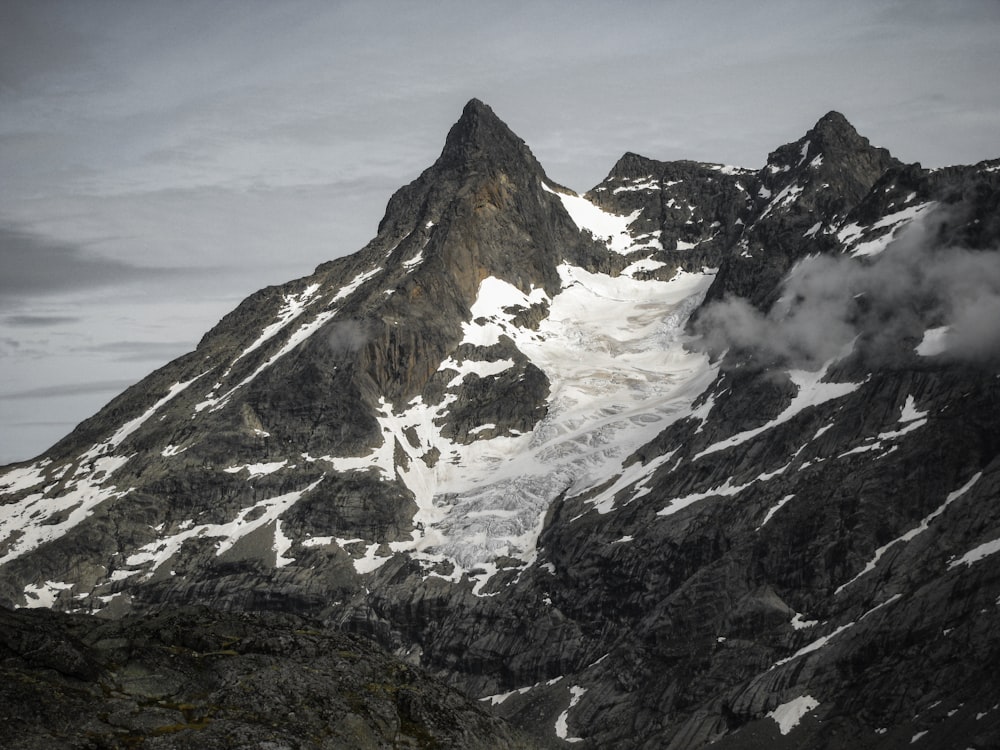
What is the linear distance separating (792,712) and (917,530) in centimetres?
3598

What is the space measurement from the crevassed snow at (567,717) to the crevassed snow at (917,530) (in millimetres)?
39061

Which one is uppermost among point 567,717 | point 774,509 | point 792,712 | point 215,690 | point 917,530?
point 215,690

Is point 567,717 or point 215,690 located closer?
point 215,690

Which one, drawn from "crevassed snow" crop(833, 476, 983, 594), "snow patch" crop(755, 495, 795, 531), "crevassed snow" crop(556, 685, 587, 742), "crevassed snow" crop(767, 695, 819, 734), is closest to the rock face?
"crevassed snow" crop(767, 695, 819, 734)

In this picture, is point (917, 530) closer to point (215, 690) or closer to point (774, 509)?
point (774, 509)

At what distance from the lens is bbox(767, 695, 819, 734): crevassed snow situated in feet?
466

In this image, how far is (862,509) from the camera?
172m

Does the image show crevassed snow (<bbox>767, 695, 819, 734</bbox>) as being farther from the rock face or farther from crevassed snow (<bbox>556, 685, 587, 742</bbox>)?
the rock face

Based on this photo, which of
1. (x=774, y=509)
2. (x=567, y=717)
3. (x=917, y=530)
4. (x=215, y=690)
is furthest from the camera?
(x=774, y=509)

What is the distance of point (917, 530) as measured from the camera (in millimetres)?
166250

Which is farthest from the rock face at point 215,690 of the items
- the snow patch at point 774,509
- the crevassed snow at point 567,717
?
the snow patch at point 774,509

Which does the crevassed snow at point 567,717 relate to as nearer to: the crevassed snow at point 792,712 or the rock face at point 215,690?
the crevassed snow at point 792,712

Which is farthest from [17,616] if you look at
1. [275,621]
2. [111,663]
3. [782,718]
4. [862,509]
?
[862,509]

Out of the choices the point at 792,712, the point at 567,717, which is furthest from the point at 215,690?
the point at 567,717
